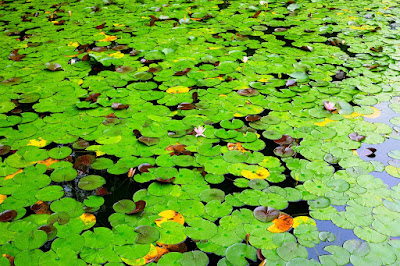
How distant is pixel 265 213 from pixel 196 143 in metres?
0.62

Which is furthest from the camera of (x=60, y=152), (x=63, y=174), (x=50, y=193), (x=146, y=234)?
(x=60, y=152)

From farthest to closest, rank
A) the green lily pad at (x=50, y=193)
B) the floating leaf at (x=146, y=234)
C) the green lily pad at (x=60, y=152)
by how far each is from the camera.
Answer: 1. the green lily pad at (x=60, y=152)
2. the green lily pad at (x=50, y=193)
3. the floating leaf at (x=146, y=234)

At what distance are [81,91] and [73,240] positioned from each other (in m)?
1.35

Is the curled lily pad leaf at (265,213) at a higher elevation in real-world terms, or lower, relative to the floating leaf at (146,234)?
lower

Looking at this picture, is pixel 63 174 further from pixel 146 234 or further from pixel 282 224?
pixel 282 224

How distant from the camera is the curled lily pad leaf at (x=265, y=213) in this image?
156 cm

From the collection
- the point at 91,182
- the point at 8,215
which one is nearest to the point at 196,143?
the point at 91,182

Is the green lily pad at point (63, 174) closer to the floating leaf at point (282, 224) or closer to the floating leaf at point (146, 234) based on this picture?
the floating leaf at point (146, 234)

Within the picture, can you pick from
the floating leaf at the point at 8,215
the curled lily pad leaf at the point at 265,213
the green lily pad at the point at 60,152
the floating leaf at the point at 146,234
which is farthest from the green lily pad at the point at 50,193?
the curled lily pad leaf at the point at 265,213

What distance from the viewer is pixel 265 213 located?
158 cm

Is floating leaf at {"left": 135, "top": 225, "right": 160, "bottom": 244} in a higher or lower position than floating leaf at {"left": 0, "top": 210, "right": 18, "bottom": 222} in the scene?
lower

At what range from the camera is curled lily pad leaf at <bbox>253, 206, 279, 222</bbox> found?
1.56m

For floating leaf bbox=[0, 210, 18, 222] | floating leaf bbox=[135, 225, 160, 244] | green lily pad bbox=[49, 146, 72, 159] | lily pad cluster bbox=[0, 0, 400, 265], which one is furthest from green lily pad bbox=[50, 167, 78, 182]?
floating leaf bbox=[135, 225, 160, 244]

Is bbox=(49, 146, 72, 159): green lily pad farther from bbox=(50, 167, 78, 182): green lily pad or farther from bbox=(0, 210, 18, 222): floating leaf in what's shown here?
bbox=(0, 210, 18, 222): floating leaf
